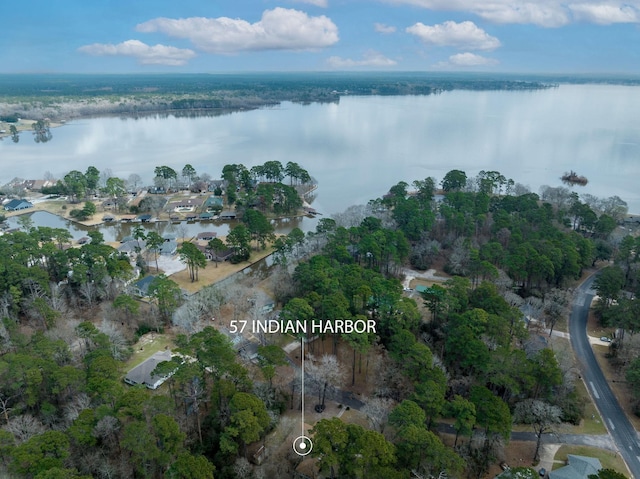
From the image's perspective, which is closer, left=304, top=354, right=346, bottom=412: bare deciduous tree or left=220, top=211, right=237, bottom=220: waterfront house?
left=304, top=354, right=346, bottom=412: bare deciduous tree

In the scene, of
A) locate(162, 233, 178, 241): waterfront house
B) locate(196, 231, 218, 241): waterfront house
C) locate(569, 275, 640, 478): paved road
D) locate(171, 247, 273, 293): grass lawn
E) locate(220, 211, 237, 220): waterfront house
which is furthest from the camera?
locate(220, 211, 237, 220): waterfront house

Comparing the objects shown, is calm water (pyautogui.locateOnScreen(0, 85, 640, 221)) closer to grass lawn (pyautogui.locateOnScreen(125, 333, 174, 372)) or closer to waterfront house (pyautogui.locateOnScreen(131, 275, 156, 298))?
waterfront house (pyautogui.locateOnScreen(131, 275, 156, 298))

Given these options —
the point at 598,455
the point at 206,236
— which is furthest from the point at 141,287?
the point at 598,455

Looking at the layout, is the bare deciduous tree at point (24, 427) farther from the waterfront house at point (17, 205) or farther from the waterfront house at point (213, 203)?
the waterfront house at point (17, 205)

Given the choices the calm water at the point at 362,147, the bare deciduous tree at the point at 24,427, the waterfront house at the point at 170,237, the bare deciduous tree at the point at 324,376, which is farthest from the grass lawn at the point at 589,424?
Result: the calm water at the point at 362,147

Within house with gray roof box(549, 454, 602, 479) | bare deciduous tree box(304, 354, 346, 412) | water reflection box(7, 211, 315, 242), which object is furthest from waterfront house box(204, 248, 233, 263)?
house with gray roof box(549, 454, 602, 479)

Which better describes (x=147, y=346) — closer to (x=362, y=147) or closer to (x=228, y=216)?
(x=228, y=216)

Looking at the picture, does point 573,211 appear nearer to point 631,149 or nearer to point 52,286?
point 52,286
